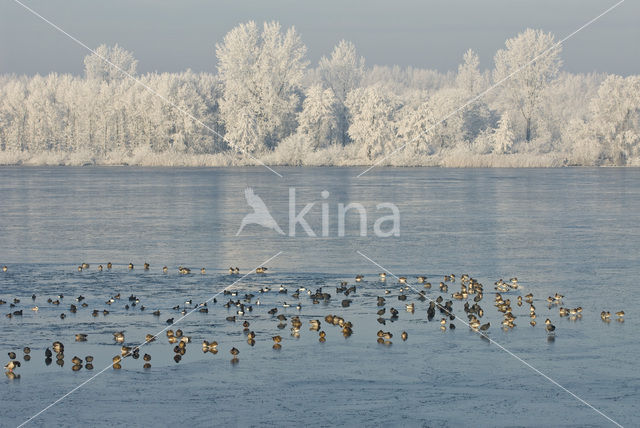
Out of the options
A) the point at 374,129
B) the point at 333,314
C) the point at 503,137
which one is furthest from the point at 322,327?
the point at 503,137

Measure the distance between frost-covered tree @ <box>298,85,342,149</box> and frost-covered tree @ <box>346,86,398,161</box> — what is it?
3.02m

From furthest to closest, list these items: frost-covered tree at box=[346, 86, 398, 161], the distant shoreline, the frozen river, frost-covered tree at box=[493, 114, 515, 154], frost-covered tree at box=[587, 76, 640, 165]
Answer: frost-covered tree at box=[346, 86, 398, 161]
frost-covered tree at box=[493, 114, 515, 154]
the distant shoreline
frost-covered tree at box=[587, 76, 640, 165]
the frozen river

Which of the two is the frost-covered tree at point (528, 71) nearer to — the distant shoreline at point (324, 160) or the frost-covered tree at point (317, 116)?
the distant shoreline at point (324, 160)

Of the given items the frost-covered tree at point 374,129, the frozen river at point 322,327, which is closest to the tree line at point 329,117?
the frost-covered tree at point 374,129

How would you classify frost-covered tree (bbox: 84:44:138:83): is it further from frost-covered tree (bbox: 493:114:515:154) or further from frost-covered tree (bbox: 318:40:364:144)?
frost-covered tree (bbox: 493:114:515:154)

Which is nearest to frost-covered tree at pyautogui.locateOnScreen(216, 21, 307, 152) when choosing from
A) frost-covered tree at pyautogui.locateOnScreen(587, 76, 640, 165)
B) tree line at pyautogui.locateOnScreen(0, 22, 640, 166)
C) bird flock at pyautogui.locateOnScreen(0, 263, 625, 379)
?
tree line at pyautogui.locateOnScreen(0, 22, 640, 166)

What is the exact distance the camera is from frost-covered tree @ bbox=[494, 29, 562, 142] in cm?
9238

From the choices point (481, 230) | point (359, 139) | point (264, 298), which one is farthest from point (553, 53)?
point (264, 298)

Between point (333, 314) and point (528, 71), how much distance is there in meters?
85.4

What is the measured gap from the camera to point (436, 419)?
305 inches

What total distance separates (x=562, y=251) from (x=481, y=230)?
4927mm

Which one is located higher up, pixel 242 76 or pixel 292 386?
pixel 242 76

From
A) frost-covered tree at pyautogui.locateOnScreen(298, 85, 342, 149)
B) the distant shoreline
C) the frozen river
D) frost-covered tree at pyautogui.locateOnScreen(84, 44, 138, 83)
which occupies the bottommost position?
the frozen river

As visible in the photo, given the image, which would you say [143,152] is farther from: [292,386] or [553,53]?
[292,386]
